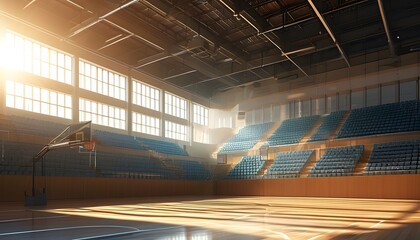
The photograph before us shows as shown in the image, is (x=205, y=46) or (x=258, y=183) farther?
(x=258, y=183)

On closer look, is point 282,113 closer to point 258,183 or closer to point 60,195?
point 258,183

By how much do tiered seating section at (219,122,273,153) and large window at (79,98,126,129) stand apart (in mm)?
8273

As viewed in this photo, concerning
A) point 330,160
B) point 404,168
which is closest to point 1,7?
point 330,160

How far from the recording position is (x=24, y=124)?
54.3 feet

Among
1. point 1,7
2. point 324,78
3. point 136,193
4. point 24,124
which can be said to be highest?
point 1,7

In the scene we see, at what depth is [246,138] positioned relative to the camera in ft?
88.7

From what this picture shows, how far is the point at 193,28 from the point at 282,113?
1213 cm

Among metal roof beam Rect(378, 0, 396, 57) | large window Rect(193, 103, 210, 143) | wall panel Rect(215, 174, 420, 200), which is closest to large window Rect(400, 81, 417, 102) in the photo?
metal roof beam Rect(378, 0, 396, 57)

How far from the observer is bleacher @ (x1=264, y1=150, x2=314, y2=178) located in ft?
68.7

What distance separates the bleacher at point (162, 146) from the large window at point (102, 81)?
306 centimetres

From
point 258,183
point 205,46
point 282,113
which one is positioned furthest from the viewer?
point 282,113

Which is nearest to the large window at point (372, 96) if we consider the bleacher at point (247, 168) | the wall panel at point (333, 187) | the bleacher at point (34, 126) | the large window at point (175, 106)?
the wall panel at point (333, 187)

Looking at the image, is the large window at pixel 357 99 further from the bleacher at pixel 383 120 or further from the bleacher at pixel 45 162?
the bleacher at pixel 45 162

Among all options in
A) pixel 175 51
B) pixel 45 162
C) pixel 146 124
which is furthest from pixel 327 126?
pixel 45 162
